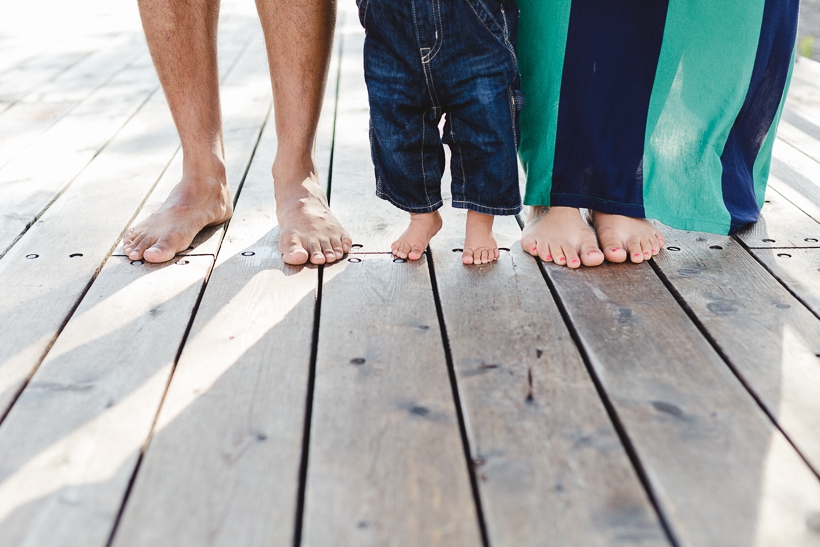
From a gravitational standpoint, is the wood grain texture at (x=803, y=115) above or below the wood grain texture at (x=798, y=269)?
below

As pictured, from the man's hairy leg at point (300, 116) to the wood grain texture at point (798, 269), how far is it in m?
0.79

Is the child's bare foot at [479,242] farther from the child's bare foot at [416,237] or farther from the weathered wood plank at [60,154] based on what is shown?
the weathered wood plank at [60,154]

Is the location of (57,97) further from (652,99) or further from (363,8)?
(652,99)

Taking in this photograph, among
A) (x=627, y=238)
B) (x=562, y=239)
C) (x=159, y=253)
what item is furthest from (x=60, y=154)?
(x=627, y=238)

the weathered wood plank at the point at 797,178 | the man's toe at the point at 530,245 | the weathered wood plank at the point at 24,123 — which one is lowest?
the weathered wood plank at the point at 24,123

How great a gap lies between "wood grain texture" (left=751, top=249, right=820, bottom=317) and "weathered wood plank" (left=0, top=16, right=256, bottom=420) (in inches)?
48.3

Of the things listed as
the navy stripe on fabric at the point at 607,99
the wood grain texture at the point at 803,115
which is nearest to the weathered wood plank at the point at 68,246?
the navy stripe on fabric at the point at 607,99

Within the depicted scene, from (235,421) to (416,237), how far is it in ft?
2.00

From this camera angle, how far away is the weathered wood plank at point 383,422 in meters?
0.83

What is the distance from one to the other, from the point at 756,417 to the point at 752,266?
524 mm

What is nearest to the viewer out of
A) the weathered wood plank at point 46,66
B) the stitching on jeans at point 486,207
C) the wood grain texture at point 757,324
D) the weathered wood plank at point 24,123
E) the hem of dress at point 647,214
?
the wood grain texture at point 757,324

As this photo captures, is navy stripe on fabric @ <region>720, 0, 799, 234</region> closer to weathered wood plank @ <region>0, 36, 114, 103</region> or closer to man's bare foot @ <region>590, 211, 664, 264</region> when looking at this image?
man's bare foot @ <region>590, 211, 664, 264</region>

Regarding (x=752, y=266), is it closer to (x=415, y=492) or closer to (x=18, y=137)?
(x=415, y=492)

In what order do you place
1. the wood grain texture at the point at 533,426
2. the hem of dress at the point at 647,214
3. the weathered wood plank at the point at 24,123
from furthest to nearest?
the weathered wood plank at the point at 24,123, the hem of dress at the point at 647,214, the wood grain texture at the point at 533,426
